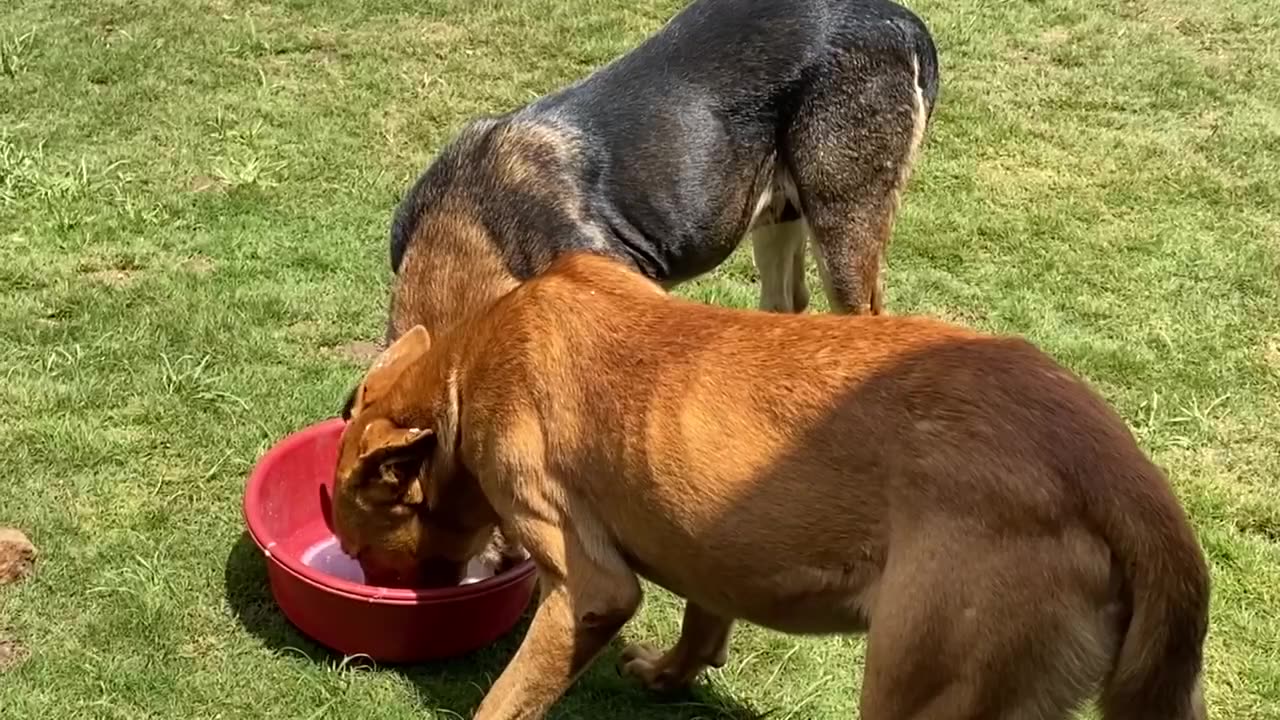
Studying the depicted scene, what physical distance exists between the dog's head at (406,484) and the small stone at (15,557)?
112 centimetres

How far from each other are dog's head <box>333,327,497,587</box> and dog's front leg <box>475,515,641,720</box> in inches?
16.1

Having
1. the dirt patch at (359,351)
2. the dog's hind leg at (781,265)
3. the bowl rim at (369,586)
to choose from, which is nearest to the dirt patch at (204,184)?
the dirt patch at (359,351)

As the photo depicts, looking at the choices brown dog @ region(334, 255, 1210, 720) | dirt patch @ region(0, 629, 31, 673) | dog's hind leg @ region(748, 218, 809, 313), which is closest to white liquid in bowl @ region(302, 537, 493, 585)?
brown dog @ region(334, 255, 1210, 720)

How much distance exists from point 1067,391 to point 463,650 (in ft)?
7.06

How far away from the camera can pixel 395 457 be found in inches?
162

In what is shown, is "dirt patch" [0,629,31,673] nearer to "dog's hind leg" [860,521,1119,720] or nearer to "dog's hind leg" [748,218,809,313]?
"dog's hind leg" [860,521,1119,720]

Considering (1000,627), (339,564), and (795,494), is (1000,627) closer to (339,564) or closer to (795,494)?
(795,494)

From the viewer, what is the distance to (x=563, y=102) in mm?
5609

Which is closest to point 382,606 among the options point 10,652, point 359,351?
point 10,652

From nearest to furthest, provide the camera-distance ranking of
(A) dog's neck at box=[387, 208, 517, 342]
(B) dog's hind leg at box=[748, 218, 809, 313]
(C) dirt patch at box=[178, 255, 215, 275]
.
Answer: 1. (A) dog's neck at box=[387, 208, 517, 342]
2. (B) dog's hind leg at box=[748, 218, 809, 313]
3. (C) dirt patch at box=[178, 255, 215, 275]

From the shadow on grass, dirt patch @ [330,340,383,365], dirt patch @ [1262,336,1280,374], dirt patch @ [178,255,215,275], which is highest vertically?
the shadow on grass

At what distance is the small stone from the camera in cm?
476

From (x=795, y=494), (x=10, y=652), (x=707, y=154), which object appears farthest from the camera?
(x=707, y=154)

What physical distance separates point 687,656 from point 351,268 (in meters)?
3.09
